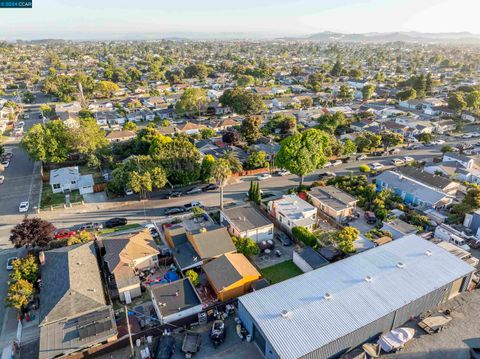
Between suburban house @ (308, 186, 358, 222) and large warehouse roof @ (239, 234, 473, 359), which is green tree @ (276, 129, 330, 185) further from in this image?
large warehouse roof @ (239, 234, 473, 359)

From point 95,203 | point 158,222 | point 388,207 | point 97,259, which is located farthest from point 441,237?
point 95,203

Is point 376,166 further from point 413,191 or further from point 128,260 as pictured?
point 128,260

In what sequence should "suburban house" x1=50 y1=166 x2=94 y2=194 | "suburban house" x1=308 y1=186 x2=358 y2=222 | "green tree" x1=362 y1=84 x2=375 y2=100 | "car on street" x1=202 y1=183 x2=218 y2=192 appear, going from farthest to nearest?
"green tree" x1=362 y1=84 x2=375 y2=100
"car on street" x1=202 y1=183 x2=218 y2=192
"suburban house" x1=50 y1=166 x2=94 y2=194
"suburban house" x1=308 y1=186 x2=358 y2=222

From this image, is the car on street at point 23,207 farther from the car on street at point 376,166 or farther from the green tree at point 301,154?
the car on street at point 376,166

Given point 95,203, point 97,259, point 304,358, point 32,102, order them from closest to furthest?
1. point 304,358
2. point 97,259
3. point 95,203
4. point 32,102

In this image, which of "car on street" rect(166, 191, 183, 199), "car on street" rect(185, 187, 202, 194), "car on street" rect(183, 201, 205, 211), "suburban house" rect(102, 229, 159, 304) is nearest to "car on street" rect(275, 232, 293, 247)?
"car on street" rect(183, 201, 205, 211)

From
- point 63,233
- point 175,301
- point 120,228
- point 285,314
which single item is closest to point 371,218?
point 285,314

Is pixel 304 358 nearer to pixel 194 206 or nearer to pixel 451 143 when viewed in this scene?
pixel 194 206
